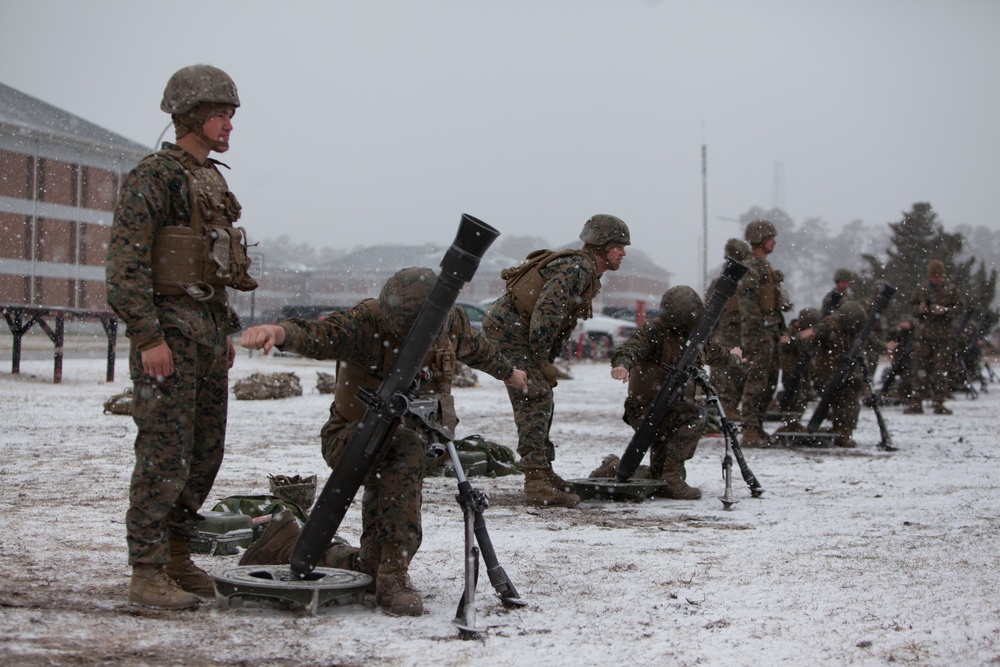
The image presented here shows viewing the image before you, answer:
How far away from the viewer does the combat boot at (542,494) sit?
7461mm

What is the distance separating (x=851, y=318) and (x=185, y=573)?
939 cm

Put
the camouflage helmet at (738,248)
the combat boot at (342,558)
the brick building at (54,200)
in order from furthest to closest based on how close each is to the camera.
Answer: the brick building at (54,200)
the camouflage helmet at (738,248)
the combat boot at (342,558)

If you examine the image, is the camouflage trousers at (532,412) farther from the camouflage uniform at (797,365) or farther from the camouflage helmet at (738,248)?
the camouflage uniform at (797,365)

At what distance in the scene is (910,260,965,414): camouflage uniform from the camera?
16.1 metres

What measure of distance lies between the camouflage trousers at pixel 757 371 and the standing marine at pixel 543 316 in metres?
4.43

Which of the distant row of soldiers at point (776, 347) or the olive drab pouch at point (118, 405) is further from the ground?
the distant row of soldiers at point (776, 347)

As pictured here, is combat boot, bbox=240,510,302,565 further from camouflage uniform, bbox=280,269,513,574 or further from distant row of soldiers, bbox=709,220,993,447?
distant row of soldiers, bbox=709,220,993,447

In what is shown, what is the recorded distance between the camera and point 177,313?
4.54 meters

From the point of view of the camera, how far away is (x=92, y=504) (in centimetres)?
678

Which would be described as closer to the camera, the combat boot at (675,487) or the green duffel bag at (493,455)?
the combat boot at (675,487)

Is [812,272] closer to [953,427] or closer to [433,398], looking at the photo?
[953,427]

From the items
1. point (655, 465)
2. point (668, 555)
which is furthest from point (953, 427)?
point (668, 555)

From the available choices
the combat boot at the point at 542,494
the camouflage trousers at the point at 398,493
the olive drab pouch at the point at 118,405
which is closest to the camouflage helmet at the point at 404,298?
the camouflage trousers at the point at 398,493

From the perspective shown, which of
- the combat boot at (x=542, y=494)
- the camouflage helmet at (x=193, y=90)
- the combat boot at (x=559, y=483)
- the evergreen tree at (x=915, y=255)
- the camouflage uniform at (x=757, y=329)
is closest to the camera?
the camouflage helmet at (x=193, y=90)
